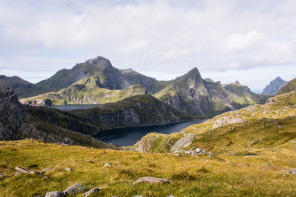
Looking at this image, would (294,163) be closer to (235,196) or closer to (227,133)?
(235,196)

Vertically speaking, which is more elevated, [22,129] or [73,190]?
[73,190]

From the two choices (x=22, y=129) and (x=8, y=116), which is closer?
(x=22, y=129)

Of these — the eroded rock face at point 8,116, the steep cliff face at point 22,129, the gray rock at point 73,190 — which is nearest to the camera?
the gray rock at point 73,190

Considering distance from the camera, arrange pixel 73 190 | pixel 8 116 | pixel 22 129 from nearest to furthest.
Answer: pixel 73 190
pixel 22 129
pixel 8 116

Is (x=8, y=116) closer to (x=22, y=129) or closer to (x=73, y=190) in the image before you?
(x=22, y=129)

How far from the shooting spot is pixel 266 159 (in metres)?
41.0

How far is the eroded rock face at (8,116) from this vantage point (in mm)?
171775

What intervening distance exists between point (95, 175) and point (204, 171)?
46.3 ft

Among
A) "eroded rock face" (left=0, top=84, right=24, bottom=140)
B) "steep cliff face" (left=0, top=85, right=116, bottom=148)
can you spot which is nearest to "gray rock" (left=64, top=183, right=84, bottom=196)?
"steep cliff face" (left=0, top=85, right=116, bottom=148)

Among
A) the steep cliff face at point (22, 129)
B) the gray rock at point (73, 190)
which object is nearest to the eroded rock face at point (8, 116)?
the steep cliff face at point (22, 129)

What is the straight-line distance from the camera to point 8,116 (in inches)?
7219

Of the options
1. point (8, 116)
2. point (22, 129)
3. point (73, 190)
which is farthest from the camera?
point (8, 116)

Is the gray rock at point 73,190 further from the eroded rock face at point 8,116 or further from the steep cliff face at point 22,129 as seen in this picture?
the eroded rock face at point 8,116

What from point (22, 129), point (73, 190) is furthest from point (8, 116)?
point (73, 190)
